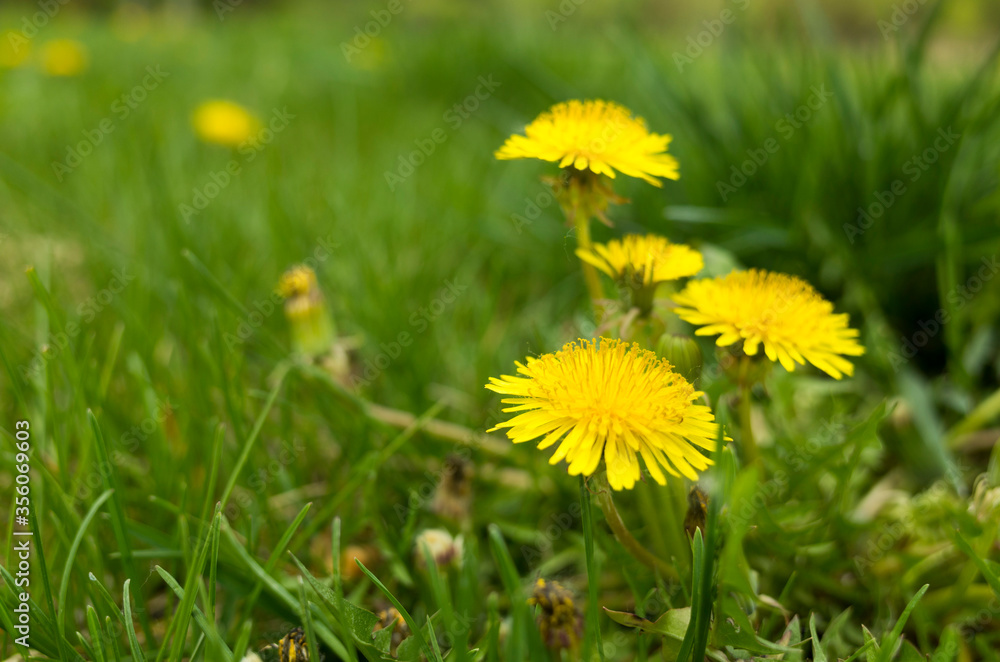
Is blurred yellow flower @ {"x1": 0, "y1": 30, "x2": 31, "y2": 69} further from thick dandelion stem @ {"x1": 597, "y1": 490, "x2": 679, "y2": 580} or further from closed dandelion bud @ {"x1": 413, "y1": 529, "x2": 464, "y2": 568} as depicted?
thick dandelion stem @ {"x1": 597, "y1": 490, "x2": 679, "y2": 580}

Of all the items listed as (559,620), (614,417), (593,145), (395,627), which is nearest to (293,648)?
(395,627)

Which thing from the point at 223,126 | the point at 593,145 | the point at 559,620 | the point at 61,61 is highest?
the point at 61,61

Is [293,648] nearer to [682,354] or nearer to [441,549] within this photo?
[441,549]

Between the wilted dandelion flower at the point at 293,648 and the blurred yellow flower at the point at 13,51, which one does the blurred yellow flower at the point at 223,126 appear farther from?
the wilted dandelion flower at the point at 293,648

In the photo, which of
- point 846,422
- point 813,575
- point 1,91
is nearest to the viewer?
point 813,575

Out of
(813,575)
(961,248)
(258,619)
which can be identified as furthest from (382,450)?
(961,248)

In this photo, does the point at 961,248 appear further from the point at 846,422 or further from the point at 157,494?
the point at 157,494

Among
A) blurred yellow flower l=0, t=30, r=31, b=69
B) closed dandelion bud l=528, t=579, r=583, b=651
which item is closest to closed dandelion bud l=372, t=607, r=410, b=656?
closed dandelion bud l=528, t=579, r=583, b=651
